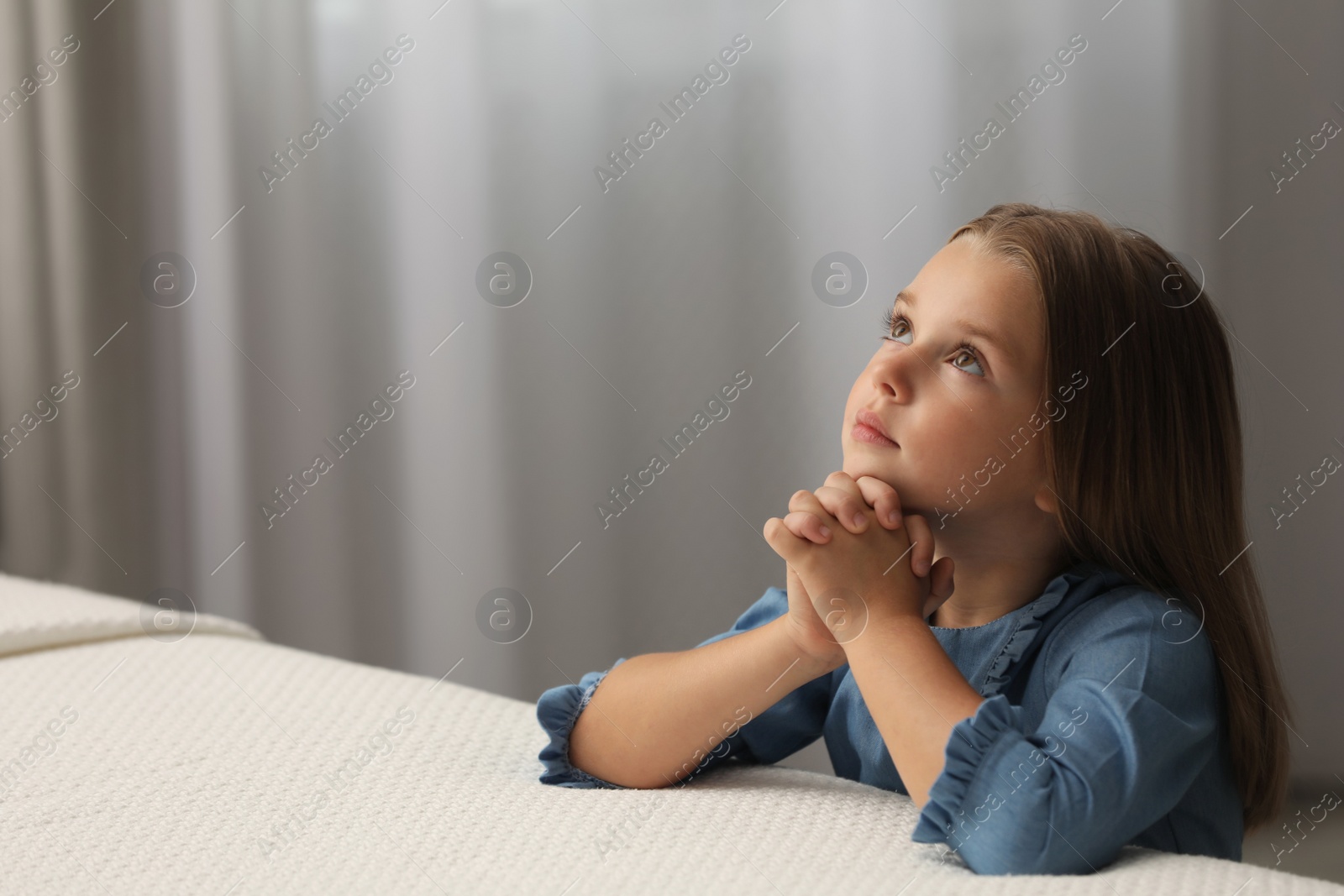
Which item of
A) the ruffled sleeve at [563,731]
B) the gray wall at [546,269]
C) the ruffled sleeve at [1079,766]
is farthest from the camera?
the gray wall at [546,269]

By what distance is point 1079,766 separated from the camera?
57cm

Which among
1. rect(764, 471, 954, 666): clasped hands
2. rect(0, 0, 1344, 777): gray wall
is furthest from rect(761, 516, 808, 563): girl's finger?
rect(0, 0, 1344, 777): gray wall

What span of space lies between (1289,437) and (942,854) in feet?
4.37

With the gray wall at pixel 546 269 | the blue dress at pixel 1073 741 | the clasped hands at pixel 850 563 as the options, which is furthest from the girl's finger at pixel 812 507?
the gray wall at pixel 546 269

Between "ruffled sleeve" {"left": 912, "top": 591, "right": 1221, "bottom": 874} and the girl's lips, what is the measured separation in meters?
0.19

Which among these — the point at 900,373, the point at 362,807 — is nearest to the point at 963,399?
the point at 900,373

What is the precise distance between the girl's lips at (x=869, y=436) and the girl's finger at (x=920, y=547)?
0.06 meters

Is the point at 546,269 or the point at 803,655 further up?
the point at 546,269

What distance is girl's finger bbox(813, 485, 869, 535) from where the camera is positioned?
708mm

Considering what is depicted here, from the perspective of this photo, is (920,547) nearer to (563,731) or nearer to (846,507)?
(846,507)

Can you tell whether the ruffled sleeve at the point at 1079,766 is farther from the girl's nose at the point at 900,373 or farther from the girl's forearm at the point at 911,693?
the girl's nose at the point at 900,373

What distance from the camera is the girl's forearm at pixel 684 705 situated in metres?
0.75

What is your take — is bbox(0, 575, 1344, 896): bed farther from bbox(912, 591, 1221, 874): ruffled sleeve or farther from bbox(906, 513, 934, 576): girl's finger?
bbox(906, 513, 934, 576): girl's finger

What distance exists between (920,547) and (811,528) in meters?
0.07
